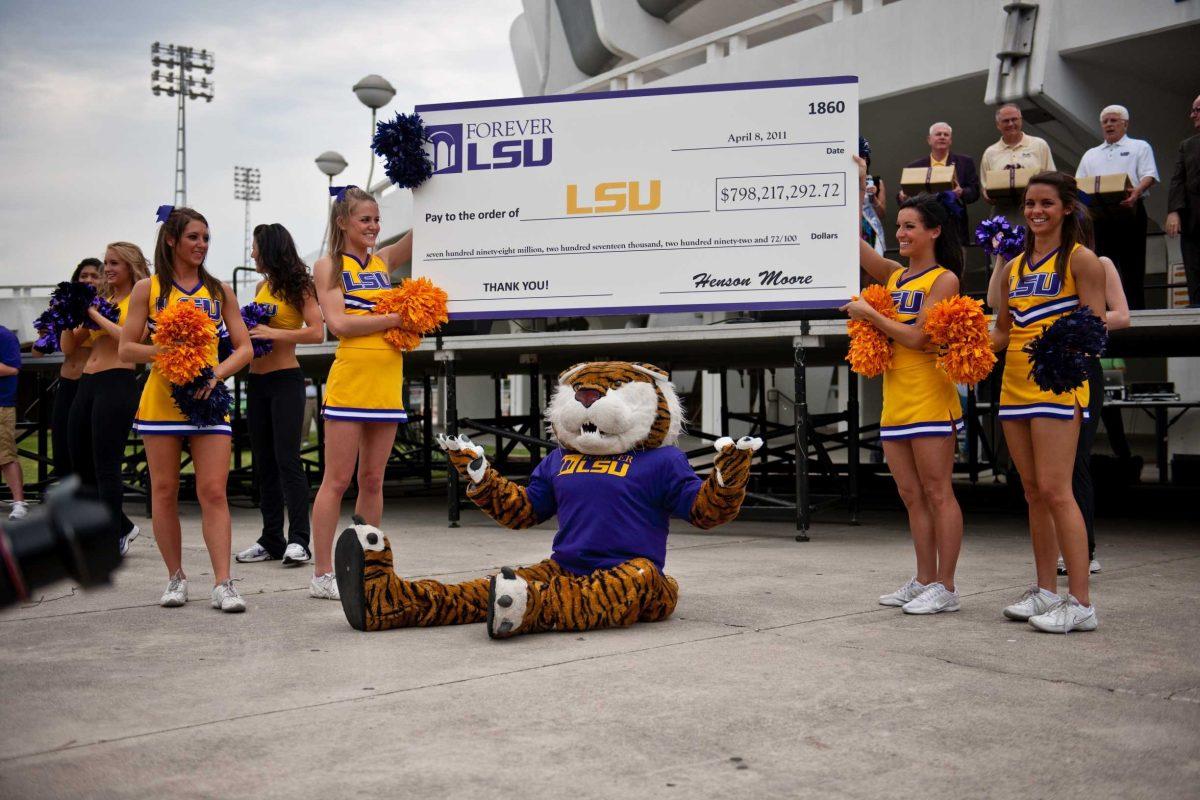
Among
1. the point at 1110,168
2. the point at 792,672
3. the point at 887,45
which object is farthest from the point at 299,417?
the point at 887,45

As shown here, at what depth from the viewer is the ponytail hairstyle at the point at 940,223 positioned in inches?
206

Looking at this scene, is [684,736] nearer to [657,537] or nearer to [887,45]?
[657,537]

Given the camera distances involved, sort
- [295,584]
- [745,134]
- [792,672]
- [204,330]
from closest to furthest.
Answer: [792,672]
[204,330]
[295,584]
[745,134]

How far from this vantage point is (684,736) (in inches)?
124

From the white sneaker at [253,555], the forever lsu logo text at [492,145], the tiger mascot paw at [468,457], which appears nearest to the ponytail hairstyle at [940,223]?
the tiger mascot paw at [468,457]

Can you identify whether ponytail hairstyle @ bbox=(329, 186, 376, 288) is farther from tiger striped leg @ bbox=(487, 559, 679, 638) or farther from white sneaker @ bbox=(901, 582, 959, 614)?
white sneaker @ bbox=(901, 582, 959, 614)

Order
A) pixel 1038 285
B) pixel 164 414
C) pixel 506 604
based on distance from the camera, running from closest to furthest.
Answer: pixel 506 604
pixel 1038 285
pixel 164 414

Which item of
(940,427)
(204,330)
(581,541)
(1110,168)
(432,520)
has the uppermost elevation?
(1110,168)

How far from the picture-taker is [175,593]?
17.5ft

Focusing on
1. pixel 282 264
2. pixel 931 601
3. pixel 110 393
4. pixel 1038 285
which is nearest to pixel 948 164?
pixel 1038 285

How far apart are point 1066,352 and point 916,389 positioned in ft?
2.47

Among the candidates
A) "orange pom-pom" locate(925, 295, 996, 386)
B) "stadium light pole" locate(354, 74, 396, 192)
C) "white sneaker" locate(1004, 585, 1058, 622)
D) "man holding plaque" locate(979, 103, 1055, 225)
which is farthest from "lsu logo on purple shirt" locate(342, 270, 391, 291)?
"stadium light pole" locate(354, 74, 396, 192)

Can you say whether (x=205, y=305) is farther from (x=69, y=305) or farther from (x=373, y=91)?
(x=373, y=91)

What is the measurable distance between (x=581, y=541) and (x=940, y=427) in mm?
1663
